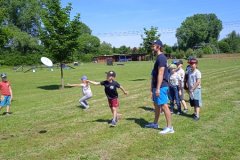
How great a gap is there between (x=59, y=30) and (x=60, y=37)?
0.60 metres

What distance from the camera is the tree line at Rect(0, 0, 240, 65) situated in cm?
2345

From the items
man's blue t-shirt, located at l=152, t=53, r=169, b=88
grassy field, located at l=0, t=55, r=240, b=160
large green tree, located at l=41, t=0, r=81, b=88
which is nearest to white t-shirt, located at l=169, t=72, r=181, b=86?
grassy field, located at l=0, t=55, r=240, b=160

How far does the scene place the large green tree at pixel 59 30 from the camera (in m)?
23.3

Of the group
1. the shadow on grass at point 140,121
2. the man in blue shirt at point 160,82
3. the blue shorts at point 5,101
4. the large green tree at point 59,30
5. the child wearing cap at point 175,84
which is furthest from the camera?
the large green tree at point 59,30

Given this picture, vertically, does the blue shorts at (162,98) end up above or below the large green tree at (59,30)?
below

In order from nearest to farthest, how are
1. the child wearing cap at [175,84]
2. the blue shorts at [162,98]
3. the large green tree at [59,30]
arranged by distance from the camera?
the blue shorts at [162,98] < the child wearing cap at [175,84] < the large green tree at [59,30]

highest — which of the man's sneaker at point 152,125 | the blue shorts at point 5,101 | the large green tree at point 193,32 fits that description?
the large green tree at point 193,32

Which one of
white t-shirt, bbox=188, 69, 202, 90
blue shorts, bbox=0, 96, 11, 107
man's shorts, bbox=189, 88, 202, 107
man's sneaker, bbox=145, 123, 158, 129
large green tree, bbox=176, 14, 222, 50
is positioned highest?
large green tree, bbox=176, 14, 222, 50

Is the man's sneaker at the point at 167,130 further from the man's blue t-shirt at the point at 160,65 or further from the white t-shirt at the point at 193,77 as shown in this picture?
the white t-shirt at the point at 193,77

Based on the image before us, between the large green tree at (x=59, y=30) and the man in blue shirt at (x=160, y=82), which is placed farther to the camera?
the large green tree at (x=59, y=30)

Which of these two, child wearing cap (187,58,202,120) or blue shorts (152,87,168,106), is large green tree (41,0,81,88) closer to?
child wearing cap (187,58,202,120)

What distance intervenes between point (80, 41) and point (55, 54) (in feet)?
6.44

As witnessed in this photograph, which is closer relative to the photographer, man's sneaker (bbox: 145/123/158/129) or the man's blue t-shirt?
the man's blue t-shirt

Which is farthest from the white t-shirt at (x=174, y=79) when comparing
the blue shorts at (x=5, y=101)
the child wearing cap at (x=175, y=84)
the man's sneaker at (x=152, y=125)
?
the blue shorts at (x=5, y=101)
